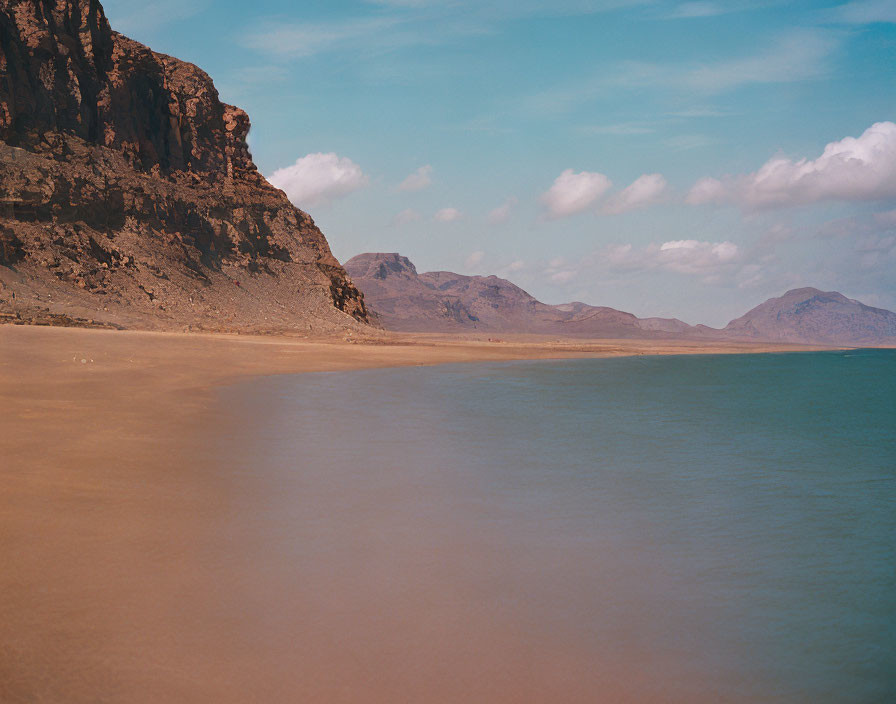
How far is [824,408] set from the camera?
2698 centimetres

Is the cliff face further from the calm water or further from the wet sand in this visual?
the calm water

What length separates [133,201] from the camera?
56344 millimetres

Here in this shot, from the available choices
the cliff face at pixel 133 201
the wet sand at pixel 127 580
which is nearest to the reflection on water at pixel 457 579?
the wet sand at pixel 127 580

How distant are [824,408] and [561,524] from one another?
22553 millimetres

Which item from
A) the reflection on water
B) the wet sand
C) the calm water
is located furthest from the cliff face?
the reflection on water

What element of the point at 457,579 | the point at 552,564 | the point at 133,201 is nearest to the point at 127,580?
the point at 457,579

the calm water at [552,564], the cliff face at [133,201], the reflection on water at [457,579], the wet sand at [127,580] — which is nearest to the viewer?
the wet sand at [127,580]

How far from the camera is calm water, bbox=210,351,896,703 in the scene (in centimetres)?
470

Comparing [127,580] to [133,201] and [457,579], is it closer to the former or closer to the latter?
[457,579]

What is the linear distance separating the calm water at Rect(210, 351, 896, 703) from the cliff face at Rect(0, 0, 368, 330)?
33212 mm

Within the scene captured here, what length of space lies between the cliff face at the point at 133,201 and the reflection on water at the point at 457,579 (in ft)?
112

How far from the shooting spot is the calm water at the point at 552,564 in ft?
15.4

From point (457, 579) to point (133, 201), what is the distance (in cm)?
5757

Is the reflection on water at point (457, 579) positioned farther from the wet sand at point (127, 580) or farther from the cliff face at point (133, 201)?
the cliff face at point (133, 201)
